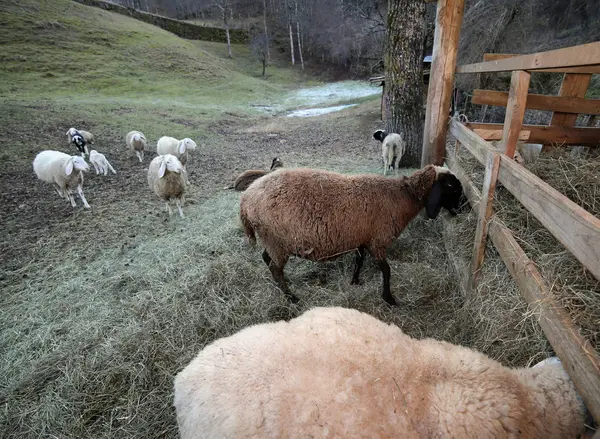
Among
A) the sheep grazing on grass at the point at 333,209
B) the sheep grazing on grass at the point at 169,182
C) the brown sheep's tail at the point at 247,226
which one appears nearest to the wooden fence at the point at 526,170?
the sheep grazing on grass at the point at 333,209

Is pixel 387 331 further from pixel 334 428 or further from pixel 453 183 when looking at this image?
pixel 453 183

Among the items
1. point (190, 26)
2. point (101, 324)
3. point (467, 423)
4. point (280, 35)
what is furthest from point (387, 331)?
point (280, 35)

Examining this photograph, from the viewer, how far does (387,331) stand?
6.53ft

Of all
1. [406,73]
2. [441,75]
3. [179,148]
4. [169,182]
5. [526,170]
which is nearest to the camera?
[526,170]

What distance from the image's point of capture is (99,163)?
8.64 m

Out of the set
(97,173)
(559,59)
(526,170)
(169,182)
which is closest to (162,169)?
(169,182)

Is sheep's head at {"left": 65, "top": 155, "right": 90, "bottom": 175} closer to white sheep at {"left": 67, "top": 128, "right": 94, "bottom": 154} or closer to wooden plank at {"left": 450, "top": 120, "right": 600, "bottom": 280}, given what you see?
white sheep at {"left": 67, "top": 128, "right": 94, "bottom": 154}

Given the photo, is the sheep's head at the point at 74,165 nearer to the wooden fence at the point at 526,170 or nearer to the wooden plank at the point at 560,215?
the wooden fence at the point at 526,170

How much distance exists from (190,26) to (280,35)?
16.4 meters

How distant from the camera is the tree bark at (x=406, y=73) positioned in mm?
6298

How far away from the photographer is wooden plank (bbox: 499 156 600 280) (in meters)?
1.30

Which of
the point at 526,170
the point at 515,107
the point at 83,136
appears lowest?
the point at 83,136

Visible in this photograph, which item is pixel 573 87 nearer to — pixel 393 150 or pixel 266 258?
pixel 393 150

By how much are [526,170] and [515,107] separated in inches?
24.7
